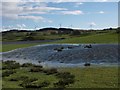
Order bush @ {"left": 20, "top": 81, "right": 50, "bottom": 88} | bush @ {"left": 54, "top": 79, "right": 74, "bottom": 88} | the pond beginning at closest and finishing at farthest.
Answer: bush @ {"left": 54, "top": 79, "right": 74, "bottom": 88}, bush @ {"left": 20, "top": 81, "right": 50, "bottom": 88}, the pond

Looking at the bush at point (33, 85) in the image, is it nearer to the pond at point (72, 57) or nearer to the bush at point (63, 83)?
the bush at point (63, 83)

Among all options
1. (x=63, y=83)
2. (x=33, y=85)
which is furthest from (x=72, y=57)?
(x=33, y=85)

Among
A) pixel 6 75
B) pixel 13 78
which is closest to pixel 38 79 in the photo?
pixel 13 78

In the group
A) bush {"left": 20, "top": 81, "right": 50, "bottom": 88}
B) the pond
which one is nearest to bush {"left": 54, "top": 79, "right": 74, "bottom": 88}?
bush {"left": 20, "top": 81, "right": 50, "bottom": 88}

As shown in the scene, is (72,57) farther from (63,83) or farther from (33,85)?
(33,85)

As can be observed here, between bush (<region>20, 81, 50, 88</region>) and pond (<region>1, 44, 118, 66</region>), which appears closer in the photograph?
bush (<region>20, 81, 50, 88</region>)

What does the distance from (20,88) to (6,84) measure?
2612 mm

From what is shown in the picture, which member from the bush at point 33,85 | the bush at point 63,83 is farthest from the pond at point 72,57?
the bush at point 33,85

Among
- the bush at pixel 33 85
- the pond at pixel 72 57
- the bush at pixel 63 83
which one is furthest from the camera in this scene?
the pond at pixel 72 57

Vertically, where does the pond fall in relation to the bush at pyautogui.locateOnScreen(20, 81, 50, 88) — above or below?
below

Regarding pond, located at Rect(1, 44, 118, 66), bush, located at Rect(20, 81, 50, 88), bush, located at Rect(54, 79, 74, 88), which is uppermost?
bush, located at Rect(54, 79, 74, 88)

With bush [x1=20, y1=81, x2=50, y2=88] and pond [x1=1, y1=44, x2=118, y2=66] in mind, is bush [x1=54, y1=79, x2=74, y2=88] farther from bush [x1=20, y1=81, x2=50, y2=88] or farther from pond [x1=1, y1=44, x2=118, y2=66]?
pond [x1=1, y1=44, x2=118, y2=66]

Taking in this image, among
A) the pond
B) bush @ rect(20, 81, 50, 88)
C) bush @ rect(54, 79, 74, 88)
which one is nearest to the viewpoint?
bush @ rect(54, 79, 74, 88)

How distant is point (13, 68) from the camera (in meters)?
41.4
